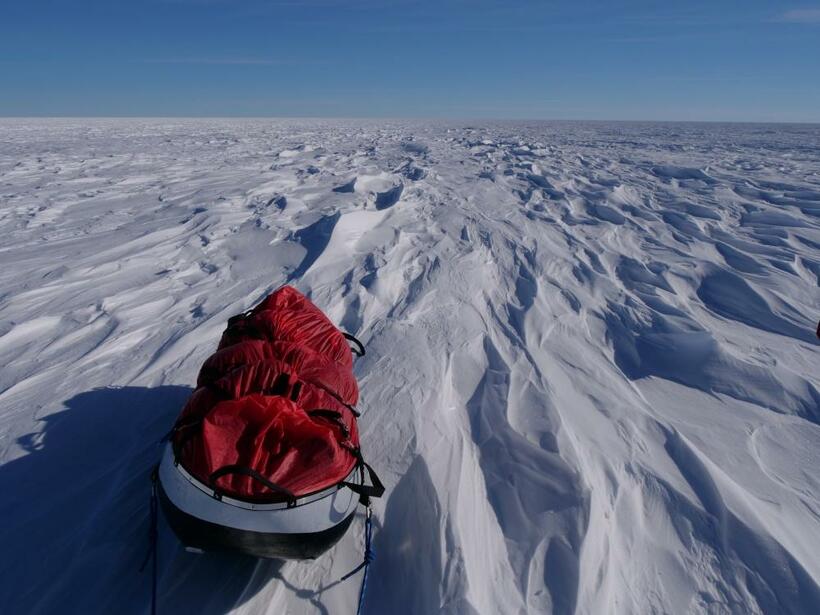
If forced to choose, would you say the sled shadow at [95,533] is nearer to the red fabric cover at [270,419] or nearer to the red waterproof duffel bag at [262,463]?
the red waterproof duffel bag at [262,463]

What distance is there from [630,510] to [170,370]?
8.24 feet

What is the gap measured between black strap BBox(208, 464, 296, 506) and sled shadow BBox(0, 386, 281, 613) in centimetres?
43

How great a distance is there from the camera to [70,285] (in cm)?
392

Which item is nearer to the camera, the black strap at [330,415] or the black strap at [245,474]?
the black strap at [245,474]

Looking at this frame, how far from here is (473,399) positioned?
8.46ft

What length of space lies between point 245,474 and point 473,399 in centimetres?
147

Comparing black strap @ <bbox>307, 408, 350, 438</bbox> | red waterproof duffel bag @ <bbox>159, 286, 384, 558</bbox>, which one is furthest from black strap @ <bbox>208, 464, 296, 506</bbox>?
black strap @ <bbox>307, 408, 350, 438</bbox>

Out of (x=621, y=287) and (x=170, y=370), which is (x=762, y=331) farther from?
(x=170, y=370)

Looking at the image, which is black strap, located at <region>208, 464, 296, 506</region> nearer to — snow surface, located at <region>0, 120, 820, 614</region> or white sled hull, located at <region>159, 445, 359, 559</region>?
white sled hull, located at <region>159, 445, 359, 559</region>

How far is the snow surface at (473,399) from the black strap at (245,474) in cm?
43

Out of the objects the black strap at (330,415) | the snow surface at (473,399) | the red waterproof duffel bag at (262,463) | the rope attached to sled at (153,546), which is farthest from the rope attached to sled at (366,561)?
the rope attached to sled at (153,546)

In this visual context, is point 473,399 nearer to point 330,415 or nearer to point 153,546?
point 330,415

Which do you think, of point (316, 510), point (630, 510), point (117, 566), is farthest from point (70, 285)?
point (630, 510)

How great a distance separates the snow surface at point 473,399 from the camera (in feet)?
5.33
